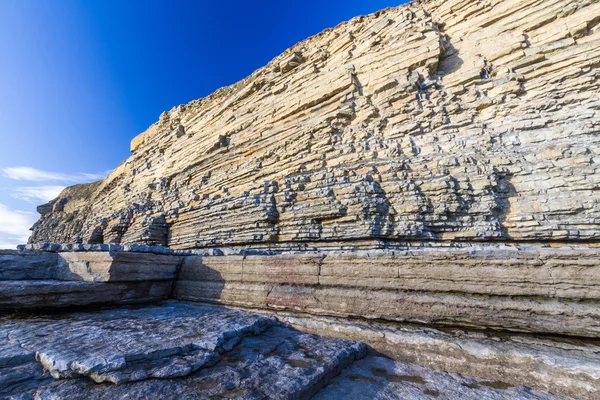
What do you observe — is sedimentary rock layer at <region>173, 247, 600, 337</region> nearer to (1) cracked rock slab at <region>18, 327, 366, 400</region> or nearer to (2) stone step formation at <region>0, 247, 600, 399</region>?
(2) stone step formation at <region>0, 247, 600, 399</region>

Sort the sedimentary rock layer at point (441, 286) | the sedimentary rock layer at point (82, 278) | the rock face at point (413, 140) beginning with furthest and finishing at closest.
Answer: the rock face at point (413, 140)
the sedimentary rock layer at point (82, 278)
the sedimentary rock layer at point (441, 286)

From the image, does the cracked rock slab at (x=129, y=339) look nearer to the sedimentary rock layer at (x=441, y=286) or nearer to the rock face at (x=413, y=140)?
the sedimentary rock layer at (x=441, y=286)

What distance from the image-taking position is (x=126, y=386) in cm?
146

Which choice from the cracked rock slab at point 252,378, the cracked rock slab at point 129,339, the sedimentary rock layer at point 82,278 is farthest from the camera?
the sedimentary rock layer at point 82,278

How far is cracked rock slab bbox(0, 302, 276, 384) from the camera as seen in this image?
61.6 inches

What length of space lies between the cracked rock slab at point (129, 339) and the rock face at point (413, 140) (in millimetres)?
6941

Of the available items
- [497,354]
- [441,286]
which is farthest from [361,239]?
[497,354]

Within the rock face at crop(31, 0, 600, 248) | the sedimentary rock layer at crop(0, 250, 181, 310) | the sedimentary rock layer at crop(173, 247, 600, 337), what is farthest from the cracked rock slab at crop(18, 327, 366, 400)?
the rock face at crop(31, 0, 600, 248)

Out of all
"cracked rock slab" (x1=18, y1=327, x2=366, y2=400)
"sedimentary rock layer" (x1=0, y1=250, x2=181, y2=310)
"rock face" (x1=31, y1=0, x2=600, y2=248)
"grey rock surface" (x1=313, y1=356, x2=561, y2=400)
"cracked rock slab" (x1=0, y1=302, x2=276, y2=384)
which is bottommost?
"grey rock surface" (x1=313, y1=356, x2=561, y2=400)

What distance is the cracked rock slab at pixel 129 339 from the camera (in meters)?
1.57

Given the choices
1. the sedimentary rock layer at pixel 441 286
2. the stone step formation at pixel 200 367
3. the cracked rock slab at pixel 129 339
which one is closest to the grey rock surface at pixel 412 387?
the stone step formation at pixel 200 367

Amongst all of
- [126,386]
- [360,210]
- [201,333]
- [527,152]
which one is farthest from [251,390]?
[527,152]

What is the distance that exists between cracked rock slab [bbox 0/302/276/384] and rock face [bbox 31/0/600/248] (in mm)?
6941

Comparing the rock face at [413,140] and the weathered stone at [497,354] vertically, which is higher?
the rock face at [413,140]
